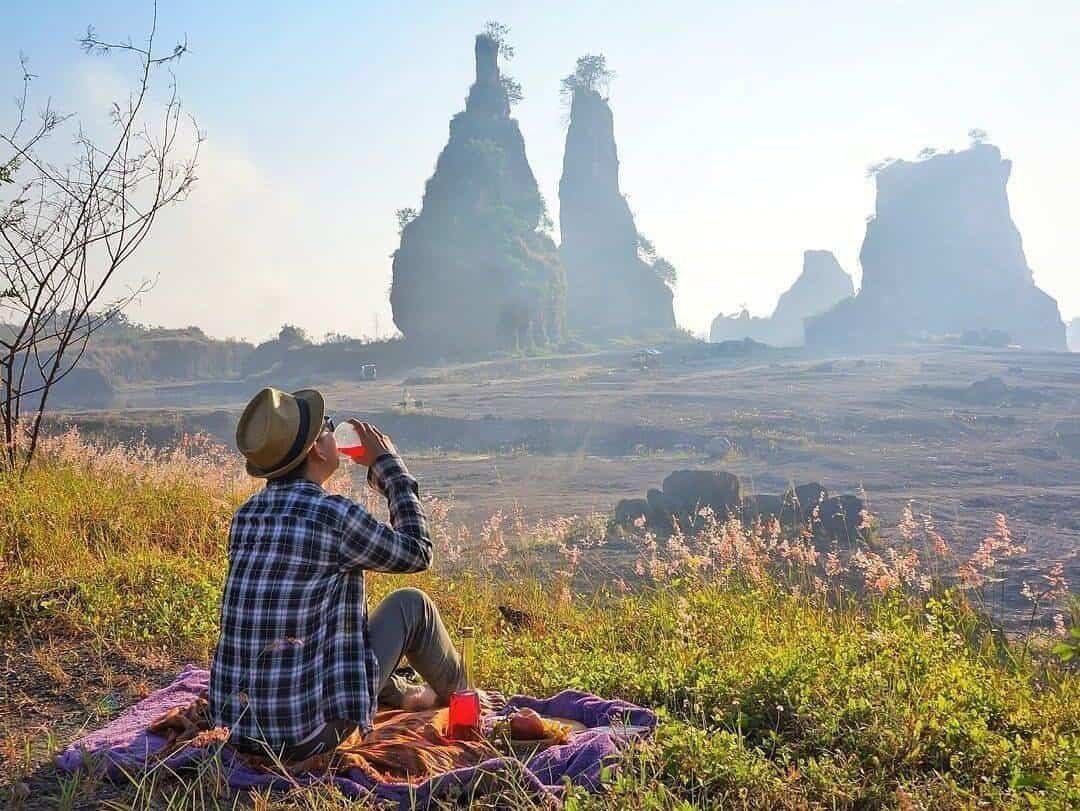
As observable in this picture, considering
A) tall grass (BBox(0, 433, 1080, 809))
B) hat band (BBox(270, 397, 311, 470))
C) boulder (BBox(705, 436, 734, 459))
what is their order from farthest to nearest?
boulder (BBox(705, 436, 734, 459))
hat band (BBox(270, 397, 311, 470))
tall grass (BBox(0, 433, 1080, 809))

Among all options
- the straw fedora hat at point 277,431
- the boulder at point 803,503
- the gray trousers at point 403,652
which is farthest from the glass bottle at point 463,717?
the boulder at point 803,503

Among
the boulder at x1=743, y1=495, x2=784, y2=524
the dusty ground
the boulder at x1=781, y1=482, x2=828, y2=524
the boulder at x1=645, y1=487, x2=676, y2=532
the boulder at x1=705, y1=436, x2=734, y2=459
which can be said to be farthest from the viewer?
the boulder at x1=705, y1=436, x2=734, y2=459

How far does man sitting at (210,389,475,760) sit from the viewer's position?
291 centimetres

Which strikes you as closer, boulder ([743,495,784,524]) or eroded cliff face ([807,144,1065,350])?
boulder ([743,495,784,524])

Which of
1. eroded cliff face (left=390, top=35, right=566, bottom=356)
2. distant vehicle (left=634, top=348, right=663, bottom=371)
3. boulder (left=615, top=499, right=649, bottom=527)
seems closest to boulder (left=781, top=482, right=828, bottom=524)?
boulder (left=615, top=499, right=649, bottom=527)

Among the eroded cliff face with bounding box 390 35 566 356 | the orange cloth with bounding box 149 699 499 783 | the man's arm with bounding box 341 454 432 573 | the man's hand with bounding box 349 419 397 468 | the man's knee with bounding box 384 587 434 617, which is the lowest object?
the orange cloth with bounding box 149 699 499 783

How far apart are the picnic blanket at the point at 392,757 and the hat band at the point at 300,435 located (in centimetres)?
87

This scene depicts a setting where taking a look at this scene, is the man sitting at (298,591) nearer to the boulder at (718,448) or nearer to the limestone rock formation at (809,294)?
the boulder at (718,448)

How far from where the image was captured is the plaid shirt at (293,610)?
2904 millimetres

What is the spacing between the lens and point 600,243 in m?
81.2

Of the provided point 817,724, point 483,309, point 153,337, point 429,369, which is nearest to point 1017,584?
point 817,724

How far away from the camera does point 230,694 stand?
2.98 metres

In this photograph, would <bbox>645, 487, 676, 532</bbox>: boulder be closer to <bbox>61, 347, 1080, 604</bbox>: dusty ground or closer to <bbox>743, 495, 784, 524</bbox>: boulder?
<bbox>743, 495, 784, 524</bbox>: boulder

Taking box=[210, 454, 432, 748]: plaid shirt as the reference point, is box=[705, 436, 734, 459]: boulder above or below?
below
